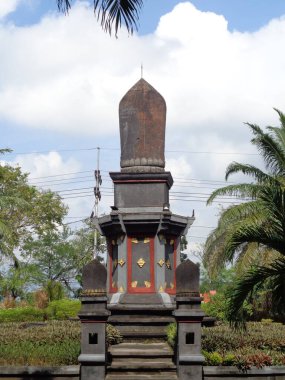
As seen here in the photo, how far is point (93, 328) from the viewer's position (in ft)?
46.6

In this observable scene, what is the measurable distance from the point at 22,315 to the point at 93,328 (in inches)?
642

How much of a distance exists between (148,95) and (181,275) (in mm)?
10555

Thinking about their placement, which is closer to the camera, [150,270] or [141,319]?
[141,319]

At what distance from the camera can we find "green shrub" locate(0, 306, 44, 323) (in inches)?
1157

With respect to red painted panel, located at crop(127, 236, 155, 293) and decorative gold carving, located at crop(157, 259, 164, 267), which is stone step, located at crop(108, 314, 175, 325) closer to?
red painted panel, located at crop(127, 236, 155, 293)

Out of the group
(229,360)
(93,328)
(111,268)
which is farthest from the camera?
(111,268)

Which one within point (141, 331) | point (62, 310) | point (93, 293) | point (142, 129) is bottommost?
point (141, 331)

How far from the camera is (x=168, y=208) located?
21578 mm

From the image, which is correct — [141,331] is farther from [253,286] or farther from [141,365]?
[253,286]

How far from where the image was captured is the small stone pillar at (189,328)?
13.9 meters

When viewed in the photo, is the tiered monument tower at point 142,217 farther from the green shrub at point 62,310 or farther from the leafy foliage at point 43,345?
the green shrub at point 62,310

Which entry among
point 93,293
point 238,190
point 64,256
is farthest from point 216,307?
point 64,256

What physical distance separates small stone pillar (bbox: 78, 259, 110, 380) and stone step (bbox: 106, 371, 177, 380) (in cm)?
39

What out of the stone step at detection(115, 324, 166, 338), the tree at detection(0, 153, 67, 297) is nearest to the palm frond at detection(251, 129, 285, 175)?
the stone step at detection(115, 324, 166, 338)
